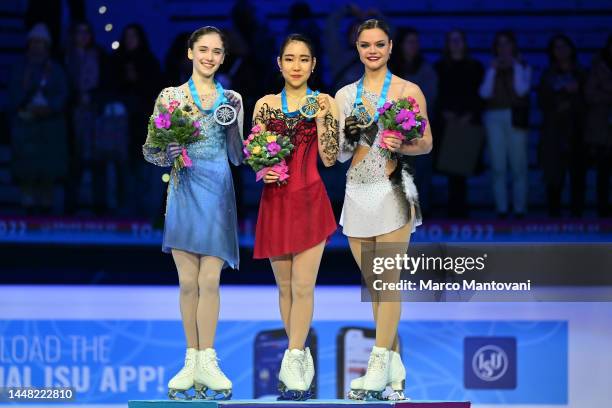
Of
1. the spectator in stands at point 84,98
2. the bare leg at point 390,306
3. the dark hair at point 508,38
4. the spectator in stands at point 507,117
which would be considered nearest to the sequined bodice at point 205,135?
the bare leg at point 390,306

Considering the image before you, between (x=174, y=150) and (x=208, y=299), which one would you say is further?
(x=208, y=299)

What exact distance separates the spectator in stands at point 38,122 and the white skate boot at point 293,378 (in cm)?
441

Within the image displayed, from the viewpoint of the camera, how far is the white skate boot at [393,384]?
5453mm

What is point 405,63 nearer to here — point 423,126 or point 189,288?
point 423,126

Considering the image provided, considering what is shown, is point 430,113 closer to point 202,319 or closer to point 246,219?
point 246,219

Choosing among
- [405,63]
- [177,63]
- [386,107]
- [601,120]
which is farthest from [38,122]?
[386,107]

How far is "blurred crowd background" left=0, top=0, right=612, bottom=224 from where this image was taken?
899 cm

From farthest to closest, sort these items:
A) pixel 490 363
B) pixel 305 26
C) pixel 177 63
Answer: pixel 305 26, pixel 177 63, pixel 490 363

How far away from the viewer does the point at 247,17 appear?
9242mm

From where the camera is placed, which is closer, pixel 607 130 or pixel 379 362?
pixel 379 362

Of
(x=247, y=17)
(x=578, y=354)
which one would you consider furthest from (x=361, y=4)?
(x=578, y=354)

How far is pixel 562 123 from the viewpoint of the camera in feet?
31.4

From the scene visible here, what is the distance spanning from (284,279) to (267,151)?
58 centimetres

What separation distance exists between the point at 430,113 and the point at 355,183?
144 inches
